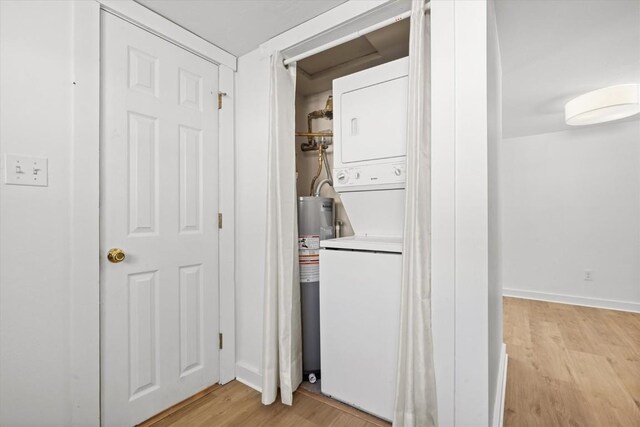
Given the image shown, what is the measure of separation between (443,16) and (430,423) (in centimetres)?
179

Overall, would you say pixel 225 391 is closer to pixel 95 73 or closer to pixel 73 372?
pixel 73 372

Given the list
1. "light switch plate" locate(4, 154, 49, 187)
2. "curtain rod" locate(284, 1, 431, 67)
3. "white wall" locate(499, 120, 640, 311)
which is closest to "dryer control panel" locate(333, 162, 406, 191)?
"curtain rod" locate(284, 1, 431, 67)

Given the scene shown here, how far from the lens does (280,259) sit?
1797mm

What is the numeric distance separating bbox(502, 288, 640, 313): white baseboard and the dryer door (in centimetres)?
402

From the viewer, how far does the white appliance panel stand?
5.00 ft

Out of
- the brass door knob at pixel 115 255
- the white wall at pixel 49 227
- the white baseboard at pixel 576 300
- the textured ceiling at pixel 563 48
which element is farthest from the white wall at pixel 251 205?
the white baseboard at pixel 576 300

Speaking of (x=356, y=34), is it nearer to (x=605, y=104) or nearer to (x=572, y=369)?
(x=605, y=104)

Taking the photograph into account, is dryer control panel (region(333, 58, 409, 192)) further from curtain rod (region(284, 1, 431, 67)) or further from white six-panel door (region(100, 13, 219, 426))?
white six-panel door (region(100, 13, 219, 426))

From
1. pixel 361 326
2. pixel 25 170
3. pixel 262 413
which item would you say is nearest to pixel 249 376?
pixel 262 413

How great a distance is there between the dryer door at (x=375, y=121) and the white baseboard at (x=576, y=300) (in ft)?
13.2

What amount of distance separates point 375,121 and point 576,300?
13.8ft

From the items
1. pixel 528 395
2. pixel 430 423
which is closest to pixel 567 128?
pixel 528 395

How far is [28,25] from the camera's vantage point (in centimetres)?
125

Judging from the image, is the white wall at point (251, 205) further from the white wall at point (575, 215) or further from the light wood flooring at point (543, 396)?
the white wall at point (575, 215)
